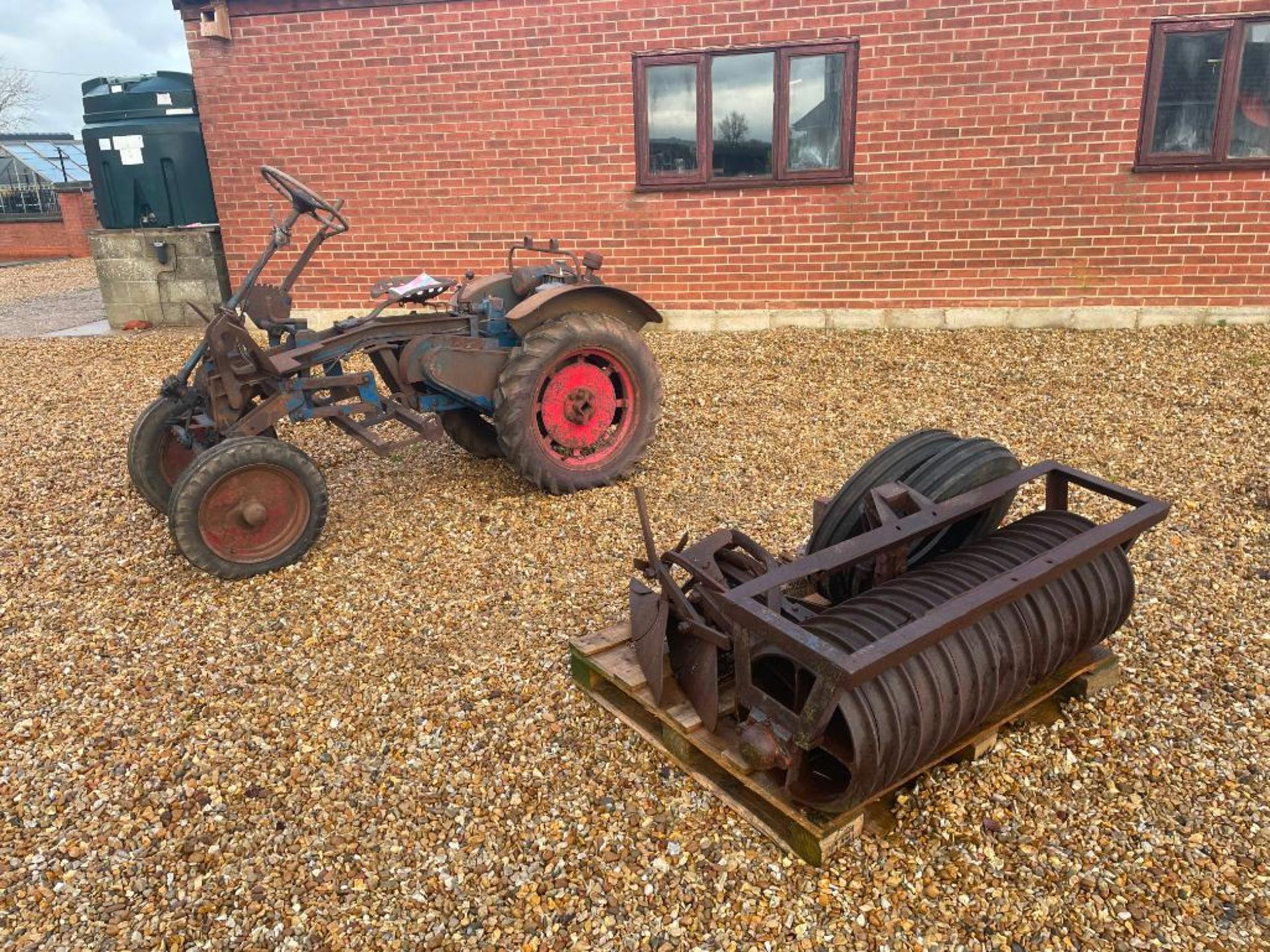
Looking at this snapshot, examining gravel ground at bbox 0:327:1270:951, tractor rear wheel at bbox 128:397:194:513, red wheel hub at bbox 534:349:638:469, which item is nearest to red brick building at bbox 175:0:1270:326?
gravel ground at bbox 0:327:1270:951

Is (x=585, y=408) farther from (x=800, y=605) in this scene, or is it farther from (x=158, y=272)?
(x=158, y=272)

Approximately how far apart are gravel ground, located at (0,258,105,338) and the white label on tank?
2106mm

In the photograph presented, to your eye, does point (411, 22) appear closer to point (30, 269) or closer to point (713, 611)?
point (713, 611)

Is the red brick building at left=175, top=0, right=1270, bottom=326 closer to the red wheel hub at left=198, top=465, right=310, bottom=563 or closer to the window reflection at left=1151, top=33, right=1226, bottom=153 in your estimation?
the window reflection at left=1151, top=33, right=1226, bottom=153

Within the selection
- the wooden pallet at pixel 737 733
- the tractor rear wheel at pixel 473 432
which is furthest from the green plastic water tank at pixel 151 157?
the wooden pallet at pixel 737 733

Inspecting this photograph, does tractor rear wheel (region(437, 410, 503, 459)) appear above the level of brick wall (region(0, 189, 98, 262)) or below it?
below

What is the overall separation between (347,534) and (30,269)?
1731 centimetres

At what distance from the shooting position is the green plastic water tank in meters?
9.65

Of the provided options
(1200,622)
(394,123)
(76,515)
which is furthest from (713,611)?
(394,123)

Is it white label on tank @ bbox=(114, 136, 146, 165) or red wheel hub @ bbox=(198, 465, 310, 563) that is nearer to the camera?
red wheel hub @ bbox=(198, 465, 310, 563)

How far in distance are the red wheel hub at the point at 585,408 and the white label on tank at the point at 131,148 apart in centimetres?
752

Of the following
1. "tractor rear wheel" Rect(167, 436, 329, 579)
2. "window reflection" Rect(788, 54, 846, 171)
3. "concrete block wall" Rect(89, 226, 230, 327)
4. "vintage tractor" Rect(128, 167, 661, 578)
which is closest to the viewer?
"tractor rear wheel" Rect(167, 436, 329, 579)

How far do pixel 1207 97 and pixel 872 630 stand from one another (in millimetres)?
7473

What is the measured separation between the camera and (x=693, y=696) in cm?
264
